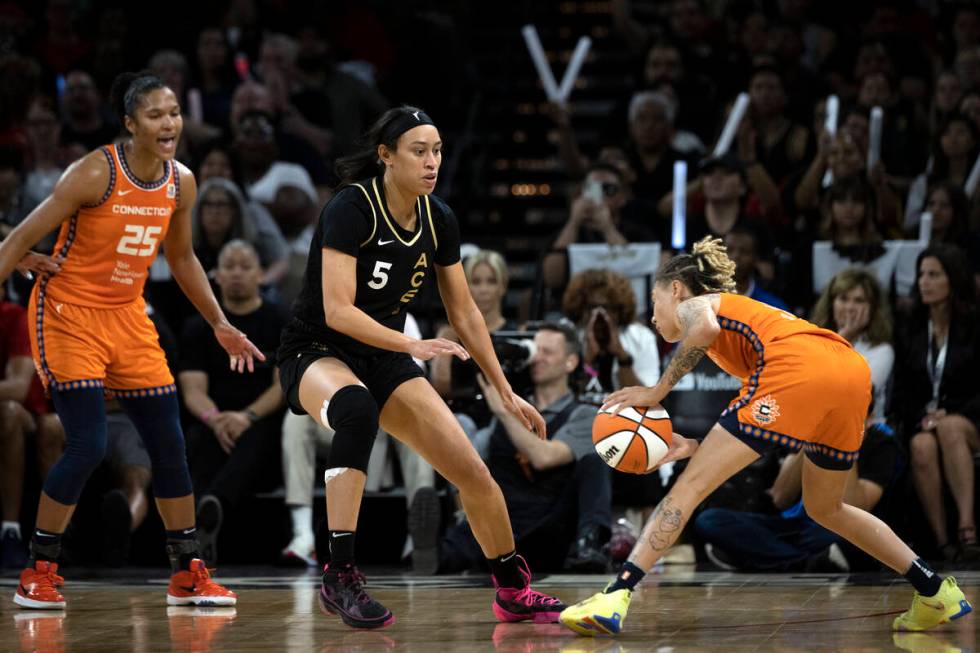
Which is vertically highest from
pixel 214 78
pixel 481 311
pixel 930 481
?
pixel 214 78

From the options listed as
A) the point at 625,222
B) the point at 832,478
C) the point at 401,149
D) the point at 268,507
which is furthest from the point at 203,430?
the point at 832,478

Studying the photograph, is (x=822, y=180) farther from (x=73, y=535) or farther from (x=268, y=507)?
(x=73, y=535)

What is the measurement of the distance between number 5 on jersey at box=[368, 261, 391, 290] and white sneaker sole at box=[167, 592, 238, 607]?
1.52 metres

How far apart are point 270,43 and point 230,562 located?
488 centimetres

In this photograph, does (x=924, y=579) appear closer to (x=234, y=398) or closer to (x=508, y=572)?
(x=508, y=572)

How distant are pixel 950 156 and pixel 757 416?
16.4 ft

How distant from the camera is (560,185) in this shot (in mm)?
11391

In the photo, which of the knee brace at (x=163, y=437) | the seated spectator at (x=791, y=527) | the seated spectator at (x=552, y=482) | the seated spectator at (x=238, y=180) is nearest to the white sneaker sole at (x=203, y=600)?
the knee brace at (x=163, y=437)

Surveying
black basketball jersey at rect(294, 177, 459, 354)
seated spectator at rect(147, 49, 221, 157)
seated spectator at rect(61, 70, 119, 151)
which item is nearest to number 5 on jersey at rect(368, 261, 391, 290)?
black basketball jersey at rect(294, 177, 459, 354)

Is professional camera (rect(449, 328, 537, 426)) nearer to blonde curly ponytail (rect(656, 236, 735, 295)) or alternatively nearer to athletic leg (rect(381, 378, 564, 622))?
athletic leg (rect(381, 378, 564, 622))

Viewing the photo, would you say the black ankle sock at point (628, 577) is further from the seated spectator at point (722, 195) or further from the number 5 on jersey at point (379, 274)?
the seated spectator at point (722, 195)

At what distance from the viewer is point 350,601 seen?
16.0 feet

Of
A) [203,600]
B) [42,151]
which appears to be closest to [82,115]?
[42,151]

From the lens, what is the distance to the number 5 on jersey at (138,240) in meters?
5.62
